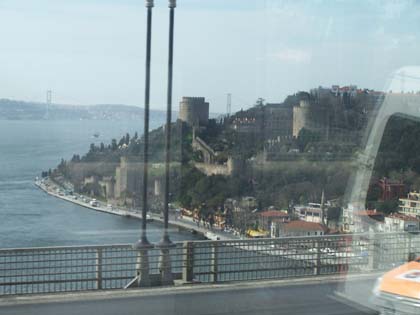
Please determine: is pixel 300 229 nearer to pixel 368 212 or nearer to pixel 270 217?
pixel 270 217

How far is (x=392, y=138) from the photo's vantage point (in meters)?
5.83

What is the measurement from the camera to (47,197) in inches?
199

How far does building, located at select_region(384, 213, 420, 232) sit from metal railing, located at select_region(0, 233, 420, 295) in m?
0.06

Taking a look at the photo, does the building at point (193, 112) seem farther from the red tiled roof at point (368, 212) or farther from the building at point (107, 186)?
the red tiled roof at point (368, 212)

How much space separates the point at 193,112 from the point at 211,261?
5.00ft

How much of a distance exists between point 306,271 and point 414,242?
1013mm

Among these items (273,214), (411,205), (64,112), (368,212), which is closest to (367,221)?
(368,212)

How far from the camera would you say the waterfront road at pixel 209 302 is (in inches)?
224

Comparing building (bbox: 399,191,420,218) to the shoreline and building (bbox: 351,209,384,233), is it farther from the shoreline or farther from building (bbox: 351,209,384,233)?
the shoreline

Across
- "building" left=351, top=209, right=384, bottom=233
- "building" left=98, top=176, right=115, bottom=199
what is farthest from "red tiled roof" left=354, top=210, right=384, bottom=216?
"building" left=98, top=176, right=115, bottom=199

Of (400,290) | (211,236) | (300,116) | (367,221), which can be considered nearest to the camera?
(400,290)

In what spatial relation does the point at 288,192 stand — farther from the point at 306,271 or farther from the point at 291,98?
the point at 306,271

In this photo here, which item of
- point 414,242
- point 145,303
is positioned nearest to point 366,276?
point 414,242

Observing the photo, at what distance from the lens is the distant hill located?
514 cm
